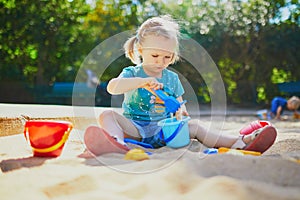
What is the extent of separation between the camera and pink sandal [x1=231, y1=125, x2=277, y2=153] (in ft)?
5.57

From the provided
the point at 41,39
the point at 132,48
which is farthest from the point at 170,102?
the point at 41,39

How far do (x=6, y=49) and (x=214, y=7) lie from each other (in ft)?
15.2

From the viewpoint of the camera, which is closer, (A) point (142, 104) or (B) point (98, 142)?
(B) point (98, 142)

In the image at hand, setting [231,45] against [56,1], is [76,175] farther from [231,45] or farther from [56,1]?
[231,45]

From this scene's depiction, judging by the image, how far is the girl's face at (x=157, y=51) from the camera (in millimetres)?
1956

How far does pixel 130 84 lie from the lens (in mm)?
1851

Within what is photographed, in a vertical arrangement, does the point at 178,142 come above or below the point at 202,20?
below

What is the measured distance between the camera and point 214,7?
8.68m

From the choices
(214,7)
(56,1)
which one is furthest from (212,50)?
(56,1)

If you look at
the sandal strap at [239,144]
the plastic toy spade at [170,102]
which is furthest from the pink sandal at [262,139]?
the plastic toy spade at [170,102]

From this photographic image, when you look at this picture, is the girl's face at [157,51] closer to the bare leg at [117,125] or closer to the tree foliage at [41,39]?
the bare leg at [117,125]

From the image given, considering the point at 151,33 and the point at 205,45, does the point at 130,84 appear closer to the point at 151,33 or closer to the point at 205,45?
the point at 151,33

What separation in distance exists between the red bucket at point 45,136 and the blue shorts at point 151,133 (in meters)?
0.47

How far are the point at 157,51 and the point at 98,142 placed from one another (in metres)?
0.64
